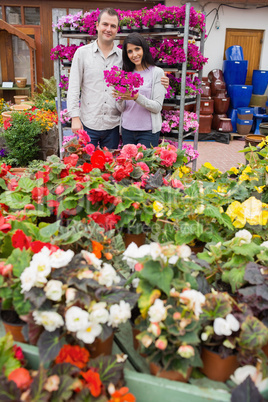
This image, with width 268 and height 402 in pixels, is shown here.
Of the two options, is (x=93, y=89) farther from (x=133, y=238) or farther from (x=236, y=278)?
(x=236, y=278)

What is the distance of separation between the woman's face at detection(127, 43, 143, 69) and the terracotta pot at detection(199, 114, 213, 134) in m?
4.98

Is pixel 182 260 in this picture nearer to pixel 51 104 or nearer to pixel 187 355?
pixel 187 355

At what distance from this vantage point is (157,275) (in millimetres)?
862

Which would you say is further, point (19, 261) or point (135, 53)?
point (135, 53)

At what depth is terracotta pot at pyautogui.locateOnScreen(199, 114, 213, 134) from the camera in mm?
7418

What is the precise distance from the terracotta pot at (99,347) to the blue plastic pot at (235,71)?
760 centimetres

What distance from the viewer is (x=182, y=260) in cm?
93

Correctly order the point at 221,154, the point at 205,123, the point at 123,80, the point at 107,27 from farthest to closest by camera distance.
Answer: the point at 205,123
the point at 221,154
the point at 107,27
the point at 123,80

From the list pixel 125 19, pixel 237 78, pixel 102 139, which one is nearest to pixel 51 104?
pixel 125 19

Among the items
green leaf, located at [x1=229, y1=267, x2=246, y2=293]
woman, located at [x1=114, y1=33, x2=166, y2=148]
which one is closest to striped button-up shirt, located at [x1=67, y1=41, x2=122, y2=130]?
woman, located at [x1=114, y1=33, x2=166, y2=148]

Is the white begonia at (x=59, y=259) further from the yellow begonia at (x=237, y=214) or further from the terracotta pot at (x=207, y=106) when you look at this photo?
the terracotta pot at (x=207, y=106)

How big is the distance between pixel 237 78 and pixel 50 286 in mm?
7748

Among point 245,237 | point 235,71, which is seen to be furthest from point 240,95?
point 245,237

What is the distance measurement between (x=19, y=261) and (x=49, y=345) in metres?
0.23
